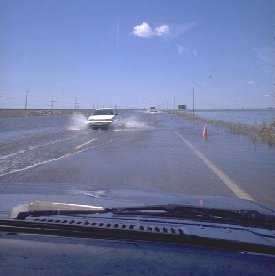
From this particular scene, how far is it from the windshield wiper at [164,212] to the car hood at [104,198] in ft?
0.59

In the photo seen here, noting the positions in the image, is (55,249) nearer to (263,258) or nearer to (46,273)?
(46,273)

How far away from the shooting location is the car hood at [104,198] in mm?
3905

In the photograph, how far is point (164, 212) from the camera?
3559 millimetres

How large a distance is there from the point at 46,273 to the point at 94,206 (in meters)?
1.38

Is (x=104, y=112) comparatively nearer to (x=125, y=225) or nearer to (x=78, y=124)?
(x=78, y=124)

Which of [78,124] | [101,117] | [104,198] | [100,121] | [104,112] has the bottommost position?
[104,198]

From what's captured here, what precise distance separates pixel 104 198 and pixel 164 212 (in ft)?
2.94

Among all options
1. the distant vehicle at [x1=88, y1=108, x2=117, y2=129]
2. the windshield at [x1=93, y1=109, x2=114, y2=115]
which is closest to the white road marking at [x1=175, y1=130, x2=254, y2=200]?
the distant vehicle at [x1=88, y1=108, x2=117, y2=129]

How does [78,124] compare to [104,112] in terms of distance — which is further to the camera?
[78,124]

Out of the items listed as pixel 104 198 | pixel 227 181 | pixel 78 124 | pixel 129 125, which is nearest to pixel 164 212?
pixel 104 198

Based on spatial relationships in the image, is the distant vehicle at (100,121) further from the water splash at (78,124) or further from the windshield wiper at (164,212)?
the windshield wiper at (164,212)

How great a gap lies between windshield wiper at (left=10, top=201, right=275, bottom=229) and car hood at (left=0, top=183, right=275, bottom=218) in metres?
0.18

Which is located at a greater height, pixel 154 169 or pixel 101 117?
pixel 101 117

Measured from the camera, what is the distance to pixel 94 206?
12.0 ft
